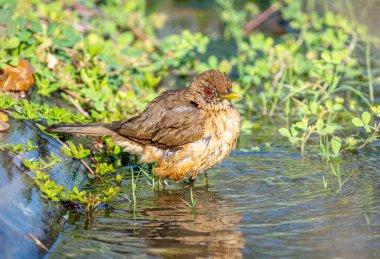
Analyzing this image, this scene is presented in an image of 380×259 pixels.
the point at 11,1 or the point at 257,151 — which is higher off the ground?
the point at 11,1

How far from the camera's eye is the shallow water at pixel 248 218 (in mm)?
4965

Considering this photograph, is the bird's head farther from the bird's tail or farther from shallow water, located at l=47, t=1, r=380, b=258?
the bird's tail

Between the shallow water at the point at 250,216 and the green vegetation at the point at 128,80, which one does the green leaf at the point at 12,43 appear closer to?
the green vegetation at the point at 128,80

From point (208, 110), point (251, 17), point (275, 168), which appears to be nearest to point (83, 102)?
point (208, 110)

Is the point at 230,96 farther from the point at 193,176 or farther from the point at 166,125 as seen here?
the point at 193,176

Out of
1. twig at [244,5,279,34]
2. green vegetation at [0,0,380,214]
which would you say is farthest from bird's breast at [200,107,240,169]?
twig at [244,5,279,34]

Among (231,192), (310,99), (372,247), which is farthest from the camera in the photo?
(310,99)

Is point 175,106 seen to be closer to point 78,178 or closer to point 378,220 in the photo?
point 78,178

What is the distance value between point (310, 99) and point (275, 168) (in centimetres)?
184

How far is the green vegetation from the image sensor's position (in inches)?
266

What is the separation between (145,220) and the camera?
5.67 metres

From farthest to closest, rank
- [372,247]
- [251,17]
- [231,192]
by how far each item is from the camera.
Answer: [251,17] < [231,192] < [372,247]

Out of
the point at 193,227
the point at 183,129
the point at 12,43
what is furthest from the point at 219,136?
the point at 12,43

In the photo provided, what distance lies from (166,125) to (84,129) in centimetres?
72
